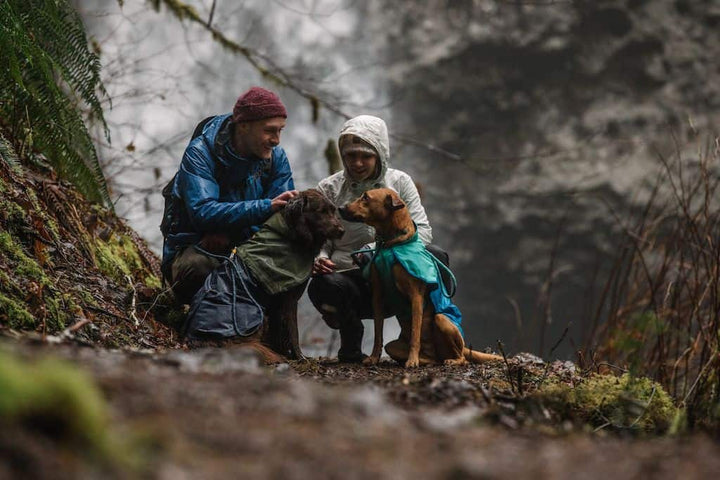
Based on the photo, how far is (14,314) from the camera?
3080 millimetres

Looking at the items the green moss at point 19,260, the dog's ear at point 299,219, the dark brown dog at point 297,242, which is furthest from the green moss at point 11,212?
the dog's ear at point 299,219

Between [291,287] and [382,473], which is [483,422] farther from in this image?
[291,287]

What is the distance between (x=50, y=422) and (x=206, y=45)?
1230 cm

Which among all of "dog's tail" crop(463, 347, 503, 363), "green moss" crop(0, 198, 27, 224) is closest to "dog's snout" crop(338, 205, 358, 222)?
"dog's tail" crop(463, 347, 503, 363)

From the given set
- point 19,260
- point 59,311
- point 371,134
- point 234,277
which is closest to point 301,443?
point 59,311

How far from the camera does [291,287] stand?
14.4 ft

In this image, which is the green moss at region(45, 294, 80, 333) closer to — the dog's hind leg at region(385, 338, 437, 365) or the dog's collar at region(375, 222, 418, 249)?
the dog's collar at region(375, 222, 418, 249)

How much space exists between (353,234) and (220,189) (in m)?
0.97

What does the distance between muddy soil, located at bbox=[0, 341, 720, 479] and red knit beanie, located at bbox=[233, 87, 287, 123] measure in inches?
110

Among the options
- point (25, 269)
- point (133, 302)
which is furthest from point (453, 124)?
point (25, 269)

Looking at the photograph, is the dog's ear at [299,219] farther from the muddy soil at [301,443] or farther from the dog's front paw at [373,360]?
the muddy soil at [301,443]

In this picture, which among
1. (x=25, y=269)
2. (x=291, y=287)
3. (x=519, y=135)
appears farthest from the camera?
(x=519, y=135)

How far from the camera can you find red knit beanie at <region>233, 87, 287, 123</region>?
4.46 m

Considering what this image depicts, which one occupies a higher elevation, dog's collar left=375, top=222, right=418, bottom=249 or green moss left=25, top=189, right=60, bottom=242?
A: green moss left=25, top=189, right=60, bottom=242
